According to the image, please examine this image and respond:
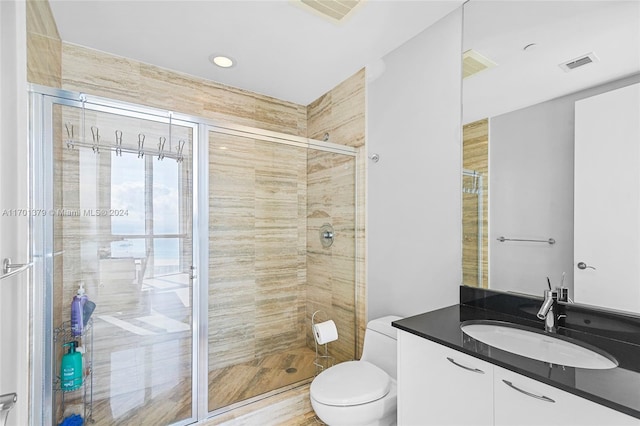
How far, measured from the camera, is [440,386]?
3.84 ft

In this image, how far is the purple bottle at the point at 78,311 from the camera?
5.29 feet

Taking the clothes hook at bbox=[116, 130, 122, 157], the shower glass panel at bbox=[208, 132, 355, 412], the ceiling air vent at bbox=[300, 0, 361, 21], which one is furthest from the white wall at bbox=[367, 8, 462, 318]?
the clothes hook at bbox=[116, 130, 122, 157]

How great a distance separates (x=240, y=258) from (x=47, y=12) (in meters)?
1.77

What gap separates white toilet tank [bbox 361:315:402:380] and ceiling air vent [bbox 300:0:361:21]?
1781 mm

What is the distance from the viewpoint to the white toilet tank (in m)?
1.78

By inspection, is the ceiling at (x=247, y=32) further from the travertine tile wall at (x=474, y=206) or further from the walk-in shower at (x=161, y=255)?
the travertine tile wall at (x=474, y=206)

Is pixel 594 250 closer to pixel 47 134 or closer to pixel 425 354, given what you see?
pixel 425 354

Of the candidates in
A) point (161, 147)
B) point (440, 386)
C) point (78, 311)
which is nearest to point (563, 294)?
point (440, 386)

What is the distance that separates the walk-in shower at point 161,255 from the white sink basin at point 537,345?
118 centimetres

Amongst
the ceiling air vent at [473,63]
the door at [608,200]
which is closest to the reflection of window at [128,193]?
the ceiling air vent at [473,63]

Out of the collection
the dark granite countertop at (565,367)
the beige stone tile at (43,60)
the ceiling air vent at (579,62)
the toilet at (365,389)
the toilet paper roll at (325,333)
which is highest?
the beige stone tile at (43,60)

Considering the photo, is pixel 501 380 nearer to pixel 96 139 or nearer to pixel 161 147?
pixel 161 147

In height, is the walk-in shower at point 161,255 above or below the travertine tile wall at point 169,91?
below

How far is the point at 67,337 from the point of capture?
5.26ft
